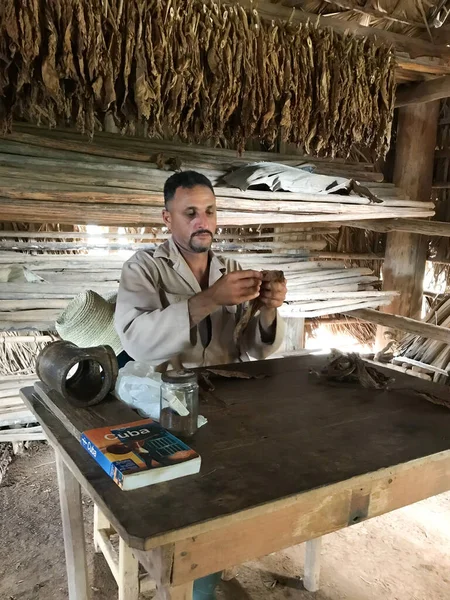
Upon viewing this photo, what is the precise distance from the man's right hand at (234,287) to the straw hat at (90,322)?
99 centimetres

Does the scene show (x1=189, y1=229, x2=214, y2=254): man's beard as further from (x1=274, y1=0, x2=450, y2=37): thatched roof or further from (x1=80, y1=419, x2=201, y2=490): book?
(x1=274, y1=0, x2=450, y2=37): thatched roof

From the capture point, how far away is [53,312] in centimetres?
376

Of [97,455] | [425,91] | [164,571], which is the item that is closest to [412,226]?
[425,91]

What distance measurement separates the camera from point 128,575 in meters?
1.84

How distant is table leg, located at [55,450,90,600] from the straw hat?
2.92 ft

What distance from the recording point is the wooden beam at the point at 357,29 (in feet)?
9.95

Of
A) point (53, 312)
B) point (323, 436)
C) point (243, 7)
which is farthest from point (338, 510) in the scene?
point (53, 312)

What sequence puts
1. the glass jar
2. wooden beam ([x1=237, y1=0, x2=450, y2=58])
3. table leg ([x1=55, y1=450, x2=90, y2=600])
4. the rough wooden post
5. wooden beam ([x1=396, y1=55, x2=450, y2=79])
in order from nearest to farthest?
1. the glass jar
2. table leg ([x1=55, y1=450, x2=90, y2=600])
3. wooden beam ([x1=237, y1=0, x2=450, y2=58])
4. wooden beam ([x1=396, y1=55, x2=450, y2=79])
5. the rough wooden post

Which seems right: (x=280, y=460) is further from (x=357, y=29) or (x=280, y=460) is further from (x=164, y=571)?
(x=357, y=29)

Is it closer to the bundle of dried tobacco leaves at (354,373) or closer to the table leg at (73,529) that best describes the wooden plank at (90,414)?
the table leg at (73,529)

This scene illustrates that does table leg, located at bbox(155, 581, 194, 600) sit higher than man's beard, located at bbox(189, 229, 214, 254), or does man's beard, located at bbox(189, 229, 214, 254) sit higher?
man's beard, located at bbox(189, 229, 214, 254)

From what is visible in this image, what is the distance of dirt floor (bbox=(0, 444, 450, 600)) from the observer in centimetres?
250

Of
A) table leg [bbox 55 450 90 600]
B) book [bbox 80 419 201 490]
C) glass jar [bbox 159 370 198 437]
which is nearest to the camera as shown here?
book [bbox 80 419 201 490]

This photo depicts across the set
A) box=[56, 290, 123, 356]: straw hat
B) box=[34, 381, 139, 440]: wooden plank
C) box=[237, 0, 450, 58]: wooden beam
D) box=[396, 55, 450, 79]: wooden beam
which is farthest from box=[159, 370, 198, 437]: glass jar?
box=[396, 55, 450, 79]: wooden beam
